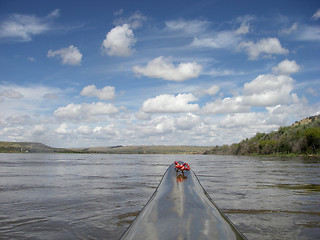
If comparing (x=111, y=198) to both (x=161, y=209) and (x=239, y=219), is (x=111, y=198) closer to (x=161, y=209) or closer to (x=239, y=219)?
(x=239, y=219)

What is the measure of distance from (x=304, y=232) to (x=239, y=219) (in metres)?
1.04

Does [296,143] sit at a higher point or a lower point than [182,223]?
higher

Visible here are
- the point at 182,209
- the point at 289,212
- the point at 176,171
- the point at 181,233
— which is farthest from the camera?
the point at 176,171

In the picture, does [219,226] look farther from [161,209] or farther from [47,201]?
[47,201]

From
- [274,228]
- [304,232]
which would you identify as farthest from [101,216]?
[304,232]

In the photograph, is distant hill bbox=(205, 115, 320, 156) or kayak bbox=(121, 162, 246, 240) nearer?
kayak bbox=(121, 162, 246, 240)

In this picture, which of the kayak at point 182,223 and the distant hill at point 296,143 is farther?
the distant hill at point 296,143

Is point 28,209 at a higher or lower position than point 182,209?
lower

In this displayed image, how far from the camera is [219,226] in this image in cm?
238

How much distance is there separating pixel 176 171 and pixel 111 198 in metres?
1.97

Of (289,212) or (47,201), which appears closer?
(289,212)

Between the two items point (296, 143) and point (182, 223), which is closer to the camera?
point (182, 223)

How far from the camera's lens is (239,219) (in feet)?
15.1

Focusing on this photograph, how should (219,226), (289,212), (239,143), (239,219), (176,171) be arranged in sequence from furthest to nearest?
(239,143) → (176,171) → (289,212) → (239,219) → (219,226)
